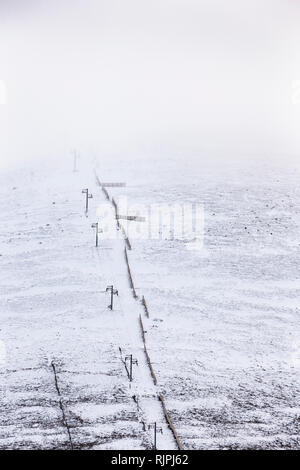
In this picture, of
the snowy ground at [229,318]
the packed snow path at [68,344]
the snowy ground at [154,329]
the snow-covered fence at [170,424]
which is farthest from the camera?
the snowy ground at [229,318]

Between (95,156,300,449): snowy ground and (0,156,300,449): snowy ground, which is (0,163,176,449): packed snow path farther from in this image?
(95,156,300,449): snowy ground

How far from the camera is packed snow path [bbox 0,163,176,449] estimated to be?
26.6m

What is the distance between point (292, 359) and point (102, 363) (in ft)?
33.5

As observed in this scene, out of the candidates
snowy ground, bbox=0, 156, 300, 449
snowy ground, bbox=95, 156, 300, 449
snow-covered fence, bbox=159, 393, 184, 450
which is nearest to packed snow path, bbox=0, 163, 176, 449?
snowy ground, bbox=0, 156, 300, 449

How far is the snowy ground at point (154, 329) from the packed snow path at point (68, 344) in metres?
0.09

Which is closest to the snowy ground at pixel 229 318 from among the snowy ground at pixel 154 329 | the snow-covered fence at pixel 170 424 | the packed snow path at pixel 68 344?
the snowy ground at pixel 154 329

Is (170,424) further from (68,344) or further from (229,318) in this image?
(229,318)

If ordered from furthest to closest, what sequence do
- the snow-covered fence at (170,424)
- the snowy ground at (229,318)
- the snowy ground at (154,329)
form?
the snowy ground at (229,318) < the snowy ground at (154,329) < the snow-covered fence at (170,424)

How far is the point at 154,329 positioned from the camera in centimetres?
3616

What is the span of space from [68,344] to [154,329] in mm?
5016

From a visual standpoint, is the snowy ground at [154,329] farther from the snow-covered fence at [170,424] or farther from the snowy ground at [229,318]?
the snow-covered fence at [170,424]

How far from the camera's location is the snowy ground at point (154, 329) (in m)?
27.4

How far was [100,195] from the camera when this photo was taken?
6134cm

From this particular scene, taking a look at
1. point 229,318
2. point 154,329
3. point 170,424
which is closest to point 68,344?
point 154,329
